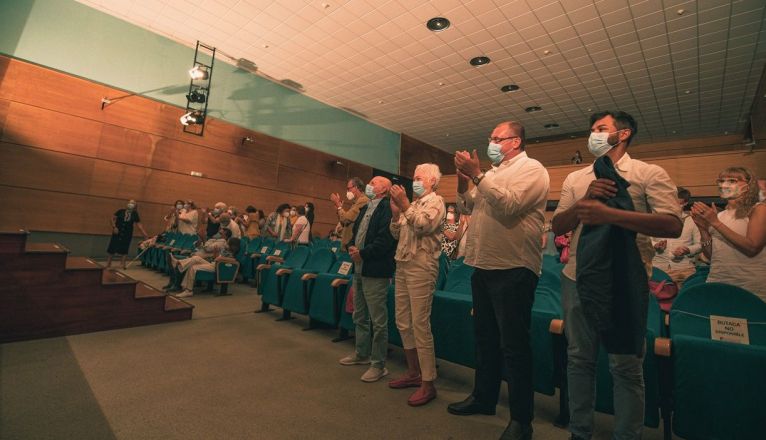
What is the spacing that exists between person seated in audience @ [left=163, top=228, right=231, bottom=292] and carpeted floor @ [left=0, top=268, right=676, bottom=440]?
175 cm

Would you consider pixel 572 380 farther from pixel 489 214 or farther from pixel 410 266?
pixel 410 266

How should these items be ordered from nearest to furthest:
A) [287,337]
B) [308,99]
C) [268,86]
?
[287,337], [268,86], [308,99]

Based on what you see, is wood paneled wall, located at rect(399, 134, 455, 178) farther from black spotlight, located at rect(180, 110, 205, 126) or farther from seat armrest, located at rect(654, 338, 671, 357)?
seat armrest, located at rect(654, 338, 671, 357)

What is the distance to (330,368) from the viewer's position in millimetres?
2330

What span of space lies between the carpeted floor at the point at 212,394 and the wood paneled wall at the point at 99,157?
4.99m

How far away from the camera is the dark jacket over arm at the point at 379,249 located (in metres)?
2.20

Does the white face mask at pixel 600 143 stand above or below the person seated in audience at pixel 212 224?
above

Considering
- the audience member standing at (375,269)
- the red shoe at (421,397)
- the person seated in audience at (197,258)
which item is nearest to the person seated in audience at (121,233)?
the person seated in audience at (197,258)

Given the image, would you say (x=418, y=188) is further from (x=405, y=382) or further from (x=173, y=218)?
(x=173, y=218)

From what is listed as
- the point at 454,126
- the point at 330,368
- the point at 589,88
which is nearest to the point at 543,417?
the point at 330,368

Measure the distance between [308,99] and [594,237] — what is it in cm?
945

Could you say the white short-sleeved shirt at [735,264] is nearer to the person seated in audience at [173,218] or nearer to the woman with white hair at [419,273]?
the woman with white hair at [419,273]

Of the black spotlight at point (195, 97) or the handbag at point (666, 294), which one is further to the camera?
the black spotlight at point (195, 97)

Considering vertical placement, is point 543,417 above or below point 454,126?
below
